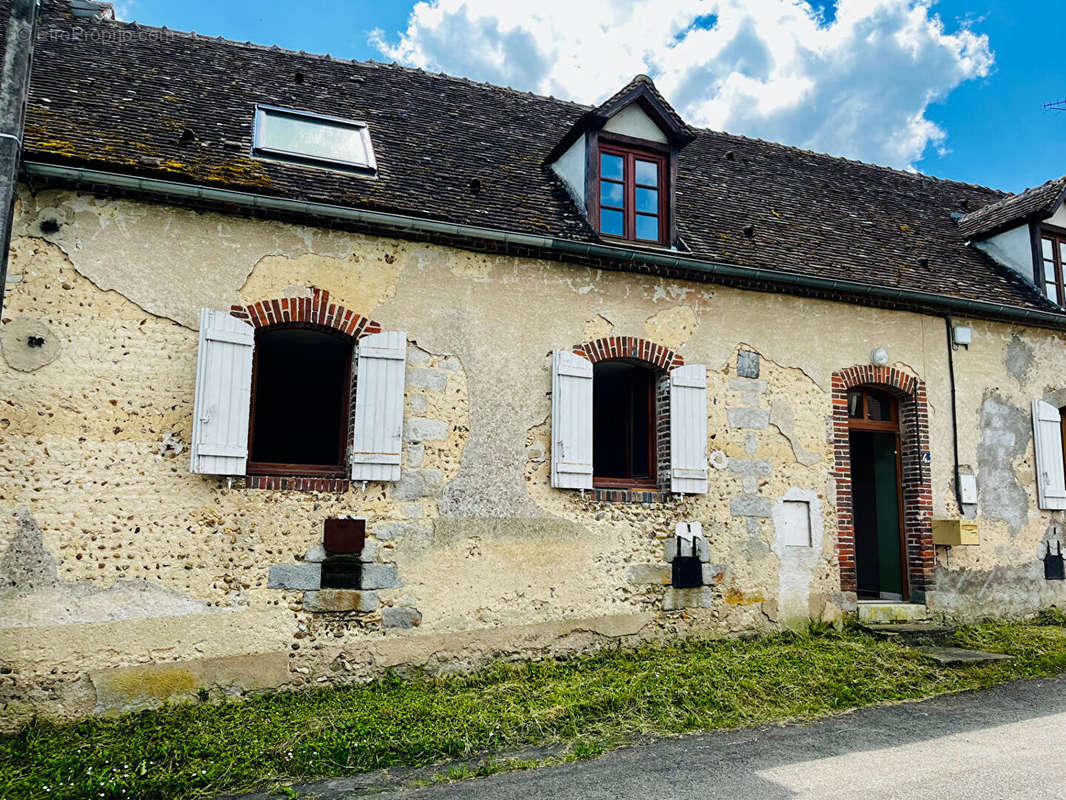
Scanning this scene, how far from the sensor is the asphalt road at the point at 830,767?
14.9ft

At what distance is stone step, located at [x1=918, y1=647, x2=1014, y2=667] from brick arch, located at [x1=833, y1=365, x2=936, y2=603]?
3.18 feet

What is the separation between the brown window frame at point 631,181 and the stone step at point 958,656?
15.6ft

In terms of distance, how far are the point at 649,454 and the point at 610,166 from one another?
119 inches

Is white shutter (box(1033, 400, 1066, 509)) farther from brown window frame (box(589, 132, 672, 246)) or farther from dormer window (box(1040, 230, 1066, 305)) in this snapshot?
brown window frame (box(589, 132, 672, 246))

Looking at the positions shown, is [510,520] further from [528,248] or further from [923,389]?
[923,389]

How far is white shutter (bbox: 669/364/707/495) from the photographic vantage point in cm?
775

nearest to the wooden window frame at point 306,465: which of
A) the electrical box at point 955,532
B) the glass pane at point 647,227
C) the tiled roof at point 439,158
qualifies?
the tiled roof at point 439,158

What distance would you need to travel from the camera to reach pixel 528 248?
7.57 m

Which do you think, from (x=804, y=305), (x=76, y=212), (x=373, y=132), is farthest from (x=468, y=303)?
(x=804, y=305)

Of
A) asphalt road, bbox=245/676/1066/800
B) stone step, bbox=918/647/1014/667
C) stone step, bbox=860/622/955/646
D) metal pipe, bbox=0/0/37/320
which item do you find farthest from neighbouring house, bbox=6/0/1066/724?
asphalt road, bbox=245/676/1066/800

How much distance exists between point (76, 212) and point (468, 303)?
3.20 m

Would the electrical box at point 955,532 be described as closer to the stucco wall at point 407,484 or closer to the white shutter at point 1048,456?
the stucco wall at point 407,484

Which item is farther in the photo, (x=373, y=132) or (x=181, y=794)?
(x=373, y=132)

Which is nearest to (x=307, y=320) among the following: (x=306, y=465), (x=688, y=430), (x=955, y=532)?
(x=306, y=465)
